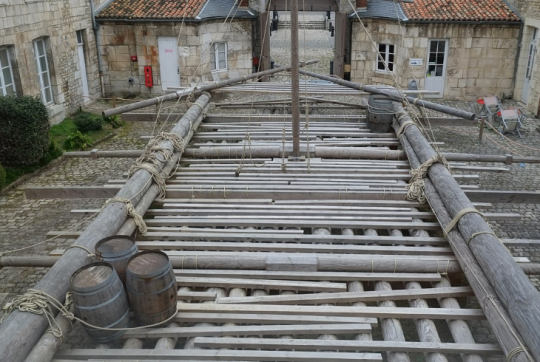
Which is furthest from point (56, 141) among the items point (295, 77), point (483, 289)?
point (483, 289)

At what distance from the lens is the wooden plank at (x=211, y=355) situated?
3.53 meters

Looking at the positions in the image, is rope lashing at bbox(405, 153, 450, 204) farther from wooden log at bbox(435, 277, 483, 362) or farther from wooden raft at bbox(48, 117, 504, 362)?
wooden log at bbox(435, 277, 483, 362)

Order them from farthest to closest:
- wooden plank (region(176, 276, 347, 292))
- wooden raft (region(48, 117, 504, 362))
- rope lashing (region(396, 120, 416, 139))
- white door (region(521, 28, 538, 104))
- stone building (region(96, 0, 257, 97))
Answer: stone building (region(96, 0, 257, 97)), white door (region(521, 28, 538, 104)), rope lashing (region(396, 120, 416, 139)), wooden plank (region(176, 276, 347, 292)), wooden raft (region(48, 117, 504, 362))

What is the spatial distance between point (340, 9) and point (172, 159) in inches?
570

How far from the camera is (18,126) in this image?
11.4m

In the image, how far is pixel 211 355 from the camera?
357cm

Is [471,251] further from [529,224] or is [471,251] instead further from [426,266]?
[529,224]

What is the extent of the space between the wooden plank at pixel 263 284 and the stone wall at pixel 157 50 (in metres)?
14.4

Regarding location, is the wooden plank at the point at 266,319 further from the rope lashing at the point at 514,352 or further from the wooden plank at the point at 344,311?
the rope lashing at the point at 514,352

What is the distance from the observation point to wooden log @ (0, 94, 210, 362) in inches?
132

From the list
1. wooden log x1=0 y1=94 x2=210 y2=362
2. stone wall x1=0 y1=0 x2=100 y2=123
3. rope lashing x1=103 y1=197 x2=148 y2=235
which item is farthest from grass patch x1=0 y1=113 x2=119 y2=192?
rope lashing x1=103 y1=197 x2=148 y2=235

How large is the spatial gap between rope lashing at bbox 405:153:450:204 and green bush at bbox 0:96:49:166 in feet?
29.3

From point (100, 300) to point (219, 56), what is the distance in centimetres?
1690

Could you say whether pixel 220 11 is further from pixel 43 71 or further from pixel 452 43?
pixel 452 43
